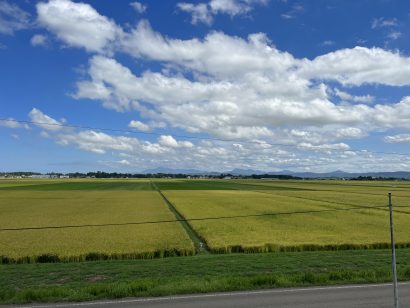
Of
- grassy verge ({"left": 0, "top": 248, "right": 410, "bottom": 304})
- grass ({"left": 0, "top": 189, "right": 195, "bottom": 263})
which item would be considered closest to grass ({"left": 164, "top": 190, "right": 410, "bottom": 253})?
A: grass ({"left": 0, "top": 189, "right": 195, "bottom": 263})

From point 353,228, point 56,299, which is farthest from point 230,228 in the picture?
point 56,299

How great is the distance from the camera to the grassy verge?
13.3m

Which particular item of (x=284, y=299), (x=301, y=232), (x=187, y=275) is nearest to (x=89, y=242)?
(x=187, y=275)

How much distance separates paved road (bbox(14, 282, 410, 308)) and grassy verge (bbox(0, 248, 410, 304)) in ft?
2.22

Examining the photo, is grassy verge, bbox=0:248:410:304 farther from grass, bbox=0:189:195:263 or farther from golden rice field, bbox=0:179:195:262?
golden rice field, bbox=0:179:195:262

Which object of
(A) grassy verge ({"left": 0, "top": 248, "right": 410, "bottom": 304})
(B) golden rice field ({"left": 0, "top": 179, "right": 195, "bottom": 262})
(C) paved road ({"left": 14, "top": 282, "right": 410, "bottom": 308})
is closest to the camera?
(C) paved road ({"left": 14, "top": 282, "right": 410, "bottom": 308})

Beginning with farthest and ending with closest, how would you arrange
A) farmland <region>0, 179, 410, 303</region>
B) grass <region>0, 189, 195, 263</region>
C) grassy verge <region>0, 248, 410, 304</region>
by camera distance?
grass <region>0, 189, 195, 263</region>, farmland <region>0, 179, 410, 303</region>, grassy verge <region>0, 248, 410, 304</region>

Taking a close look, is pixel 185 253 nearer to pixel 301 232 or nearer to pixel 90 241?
pixel 90 241

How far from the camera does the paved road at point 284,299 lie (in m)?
11.7

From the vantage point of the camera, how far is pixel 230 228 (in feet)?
114

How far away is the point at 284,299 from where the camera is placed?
12320 millimetres

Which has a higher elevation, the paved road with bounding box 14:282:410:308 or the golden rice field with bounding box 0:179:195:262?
the paved road with bounding box 14:282:410:308

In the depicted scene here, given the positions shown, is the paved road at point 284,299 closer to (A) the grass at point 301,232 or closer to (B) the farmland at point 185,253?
(B) the farmland at point 185,253

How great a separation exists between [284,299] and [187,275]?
467 centimetres
